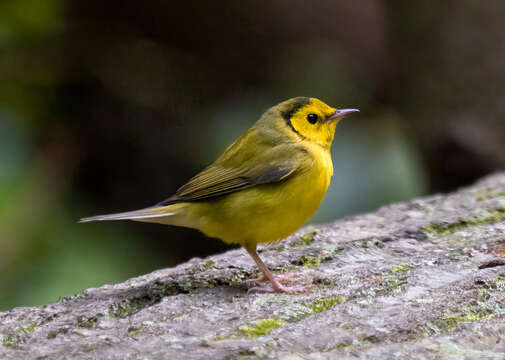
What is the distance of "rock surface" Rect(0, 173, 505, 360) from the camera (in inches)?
94.3

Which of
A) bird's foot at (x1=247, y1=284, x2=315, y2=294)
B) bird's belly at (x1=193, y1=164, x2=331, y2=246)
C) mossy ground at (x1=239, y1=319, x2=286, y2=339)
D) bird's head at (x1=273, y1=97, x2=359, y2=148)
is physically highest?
bird's head at (x1=273, y1=97, x2=359, y2=148)

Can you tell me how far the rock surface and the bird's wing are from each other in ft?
1.31

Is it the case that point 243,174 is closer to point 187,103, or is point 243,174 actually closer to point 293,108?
point 293,108

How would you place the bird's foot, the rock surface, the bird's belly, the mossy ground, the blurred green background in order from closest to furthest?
the rock surface
the mossy ground
the bird's foot
the bird's belly
the blurred green background

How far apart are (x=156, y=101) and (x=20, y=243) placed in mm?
2405

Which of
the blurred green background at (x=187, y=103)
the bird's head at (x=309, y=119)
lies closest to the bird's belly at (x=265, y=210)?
the bird's head at (x=309, y=119)

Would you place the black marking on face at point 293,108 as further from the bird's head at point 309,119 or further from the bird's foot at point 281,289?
the bird's foot at point 281,289

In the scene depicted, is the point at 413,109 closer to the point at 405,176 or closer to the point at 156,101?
the point at 405,176

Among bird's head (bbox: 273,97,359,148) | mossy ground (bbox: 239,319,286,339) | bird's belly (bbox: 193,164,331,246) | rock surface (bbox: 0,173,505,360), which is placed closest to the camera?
rock surface (bbox: 0,173,505,360)

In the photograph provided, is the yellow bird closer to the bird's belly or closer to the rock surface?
the bird's belly

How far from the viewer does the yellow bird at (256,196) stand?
3326 mm

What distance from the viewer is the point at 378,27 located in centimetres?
876

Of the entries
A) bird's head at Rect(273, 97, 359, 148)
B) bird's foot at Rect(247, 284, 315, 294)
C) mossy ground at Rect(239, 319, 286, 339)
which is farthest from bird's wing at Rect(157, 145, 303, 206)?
mossy ground at Rect(239, 319, 286, 339)

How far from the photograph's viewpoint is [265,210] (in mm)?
3318
